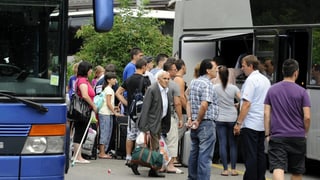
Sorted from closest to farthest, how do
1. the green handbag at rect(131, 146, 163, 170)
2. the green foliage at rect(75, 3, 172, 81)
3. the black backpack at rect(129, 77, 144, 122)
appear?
the green handbag at rect(131, 146, 163, 170) → the black backpack at rect(129, 77, 144, 122) → the green foliage at rect(75, 3, 172, 81)

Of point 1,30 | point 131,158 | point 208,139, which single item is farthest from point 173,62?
point 1,30

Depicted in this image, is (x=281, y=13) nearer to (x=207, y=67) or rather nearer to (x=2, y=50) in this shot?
(x=207, y=67)

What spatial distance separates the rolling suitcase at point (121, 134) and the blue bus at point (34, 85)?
5.97m

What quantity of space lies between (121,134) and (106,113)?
0.57 m

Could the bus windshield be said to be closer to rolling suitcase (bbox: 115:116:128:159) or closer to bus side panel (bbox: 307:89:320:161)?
bus side panel (bbox: 307:89:320:161)

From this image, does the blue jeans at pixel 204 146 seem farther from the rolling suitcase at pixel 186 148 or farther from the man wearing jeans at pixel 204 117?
the rolling suitcase at pixel 186 148

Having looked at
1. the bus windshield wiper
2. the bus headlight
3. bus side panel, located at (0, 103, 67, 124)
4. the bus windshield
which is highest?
the bus windshield

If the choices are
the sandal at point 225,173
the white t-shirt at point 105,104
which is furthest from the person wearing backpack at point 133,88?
the sandal at point 225,173

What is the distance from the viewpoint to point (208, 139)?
9742 mm

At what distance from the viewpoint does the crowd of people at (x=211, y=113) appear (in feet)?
28.5

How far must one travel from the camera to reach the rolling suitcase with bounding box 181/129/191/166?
461 inches

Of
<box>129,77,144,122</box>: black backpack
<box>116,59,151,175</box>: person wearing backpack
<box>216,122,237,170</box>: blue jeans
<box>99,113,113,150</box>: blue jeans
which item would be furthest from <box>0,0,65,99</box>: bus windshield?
<box>99,113,113,150</box>: blue jeans

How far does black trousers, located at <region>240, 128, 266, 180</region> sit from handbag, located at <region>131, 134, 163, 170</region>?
1.62 metres

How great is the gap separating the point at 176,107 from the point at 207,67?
5.71 feet
